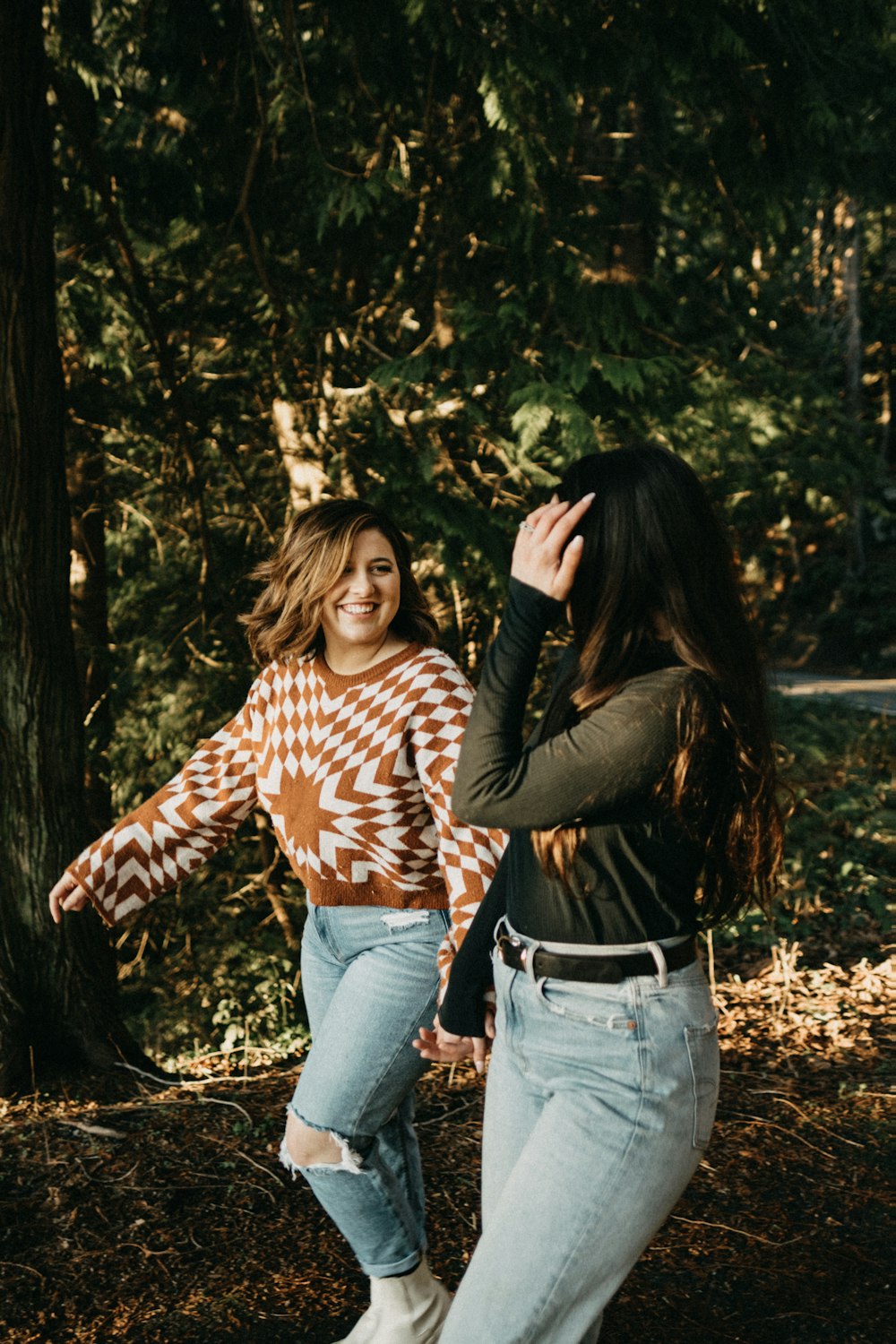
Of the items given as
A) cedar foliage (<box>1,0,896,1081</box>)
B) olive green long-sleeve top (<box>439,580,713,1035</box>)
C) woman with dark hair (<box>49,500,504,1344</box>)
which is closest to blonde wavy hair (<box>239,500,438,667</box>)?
woman with dark hair (<box>49,500,504,1344</box>)

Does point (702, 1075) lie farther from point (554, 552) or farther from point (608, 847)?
point (554, 552)

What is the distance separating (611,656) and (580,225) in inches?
213

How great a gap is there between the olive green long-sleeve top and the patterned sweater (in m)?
0.56

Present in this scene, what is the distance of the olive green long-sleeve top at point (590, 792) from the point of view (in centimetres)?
191

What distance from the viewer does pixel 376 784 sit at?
269cm

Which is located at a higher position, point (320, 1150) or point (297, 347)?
point (297, 347)

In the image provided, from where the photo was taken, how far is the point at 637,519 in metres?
1.99

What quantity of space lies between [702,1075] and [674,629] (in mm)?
732

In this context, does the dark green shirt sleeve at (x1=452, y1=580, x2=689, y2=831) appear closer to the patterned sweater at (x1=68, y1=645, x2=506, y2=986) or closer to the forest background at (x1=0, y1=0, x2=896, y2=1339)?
the patterned sweater at (x1=68, y1=645, x2=506, y2=986)

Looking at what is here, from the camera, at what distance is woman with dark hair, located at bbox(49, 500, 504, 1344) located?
2.64 metres

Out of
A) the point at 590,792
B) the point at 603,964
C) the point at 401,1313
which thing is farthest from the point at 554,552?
the point at 401,1313

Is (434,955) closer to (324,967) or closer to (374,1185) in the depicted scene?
(324,967)

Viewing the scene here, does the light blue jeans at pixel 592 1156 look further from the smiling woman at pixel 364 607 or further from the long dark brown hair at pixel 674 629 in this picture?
the smiling woman at pixel 364 607

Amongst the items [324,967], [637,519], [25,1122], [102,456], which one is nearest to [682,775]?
[637,519]
